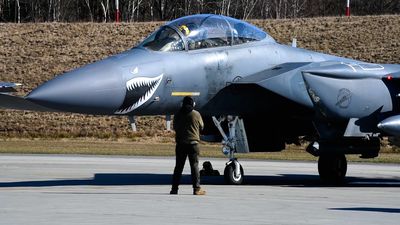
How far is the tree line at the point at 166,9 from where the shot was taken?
72.3 metres

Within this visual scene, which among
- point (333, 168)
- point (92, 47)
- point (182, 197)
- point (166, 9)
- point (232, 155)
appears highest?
point (166, 9)

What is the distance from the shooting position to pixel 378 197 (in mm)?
17266

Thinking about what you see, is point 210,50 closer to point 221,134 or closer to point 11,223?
point 221,134

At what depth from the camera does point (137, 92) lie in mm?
17641

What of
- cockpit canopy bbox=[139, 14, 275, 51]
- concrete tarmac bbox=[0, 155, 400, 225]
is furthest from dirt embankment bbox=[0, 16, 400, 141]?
cockpit canopy bbox=[139, 14, 275, 51]

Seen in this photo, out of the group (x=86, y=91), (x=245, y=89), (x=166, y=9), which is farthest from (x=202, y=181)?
(x=166, y=9)

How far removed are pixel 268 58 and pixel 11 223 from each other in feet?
27.6

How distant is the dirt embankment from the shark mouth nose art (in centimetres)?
2605

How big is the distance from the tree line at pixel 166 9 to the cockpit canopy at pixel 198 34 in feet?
170

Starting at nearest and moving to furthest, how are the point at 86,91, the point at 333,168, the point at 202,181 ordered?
the point at 86,91
the point at 202,181
the point at 333,168

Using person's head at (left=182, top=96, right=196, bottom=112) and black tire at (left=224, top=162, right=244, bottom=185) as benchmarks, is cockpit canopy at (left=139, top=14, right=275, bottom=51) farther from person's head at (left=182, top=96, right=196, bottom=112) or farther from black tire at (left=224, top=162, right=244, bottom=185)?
black tire at (left=224, top=162, right=244, bottom=185)

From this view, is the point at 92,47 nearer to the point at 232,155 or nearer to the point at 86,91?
the point at 232,155

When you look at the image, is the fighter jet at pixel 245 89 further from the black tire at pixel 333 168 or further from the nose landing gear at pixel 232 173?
the black tire at pixel 333 168

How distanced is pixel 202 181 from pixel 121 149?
51.2 ft
